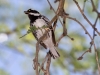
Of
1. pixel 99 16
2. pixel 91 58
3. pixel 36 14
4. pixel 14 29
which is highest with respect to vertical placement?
pixel 99 16

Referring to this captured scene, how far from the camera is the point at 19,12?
2918mm

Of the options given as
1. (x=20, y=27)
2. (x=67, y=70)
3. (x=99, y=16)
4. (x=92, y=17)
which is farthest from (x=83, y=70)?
(x=99, y=16)

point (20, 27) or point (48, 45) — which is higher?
point (48, 45)

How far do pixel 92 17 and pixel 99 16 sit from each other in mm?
1308

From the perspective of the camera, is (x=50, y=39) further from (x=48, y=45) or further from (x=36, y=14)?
(x=36, y=14)

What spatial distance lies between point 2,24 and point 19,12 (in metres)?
0.20

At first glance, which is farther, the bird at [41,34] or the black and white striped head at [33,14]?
the black and white striped head at [33,14]

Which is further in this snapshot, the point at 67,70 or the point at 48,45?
the point at 67,70

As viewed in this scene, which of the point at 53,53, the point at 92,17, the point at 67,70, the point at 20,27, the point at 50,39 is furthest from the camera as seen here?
the point at 20,27

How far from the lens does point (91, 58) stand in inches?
108

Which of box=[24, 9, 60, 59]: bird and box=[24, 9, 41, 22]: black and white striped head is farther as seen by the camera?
box=[24, 9, 41, 22]: black and white striped head

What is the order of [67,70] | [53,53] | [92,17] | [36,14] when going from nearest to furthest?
[53,53]
[36,14]
[67,70]
[92,17]

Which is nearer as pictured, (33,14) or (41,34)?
(41,34)

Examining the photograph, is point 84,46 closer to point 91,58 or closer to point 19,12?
point 91,58
